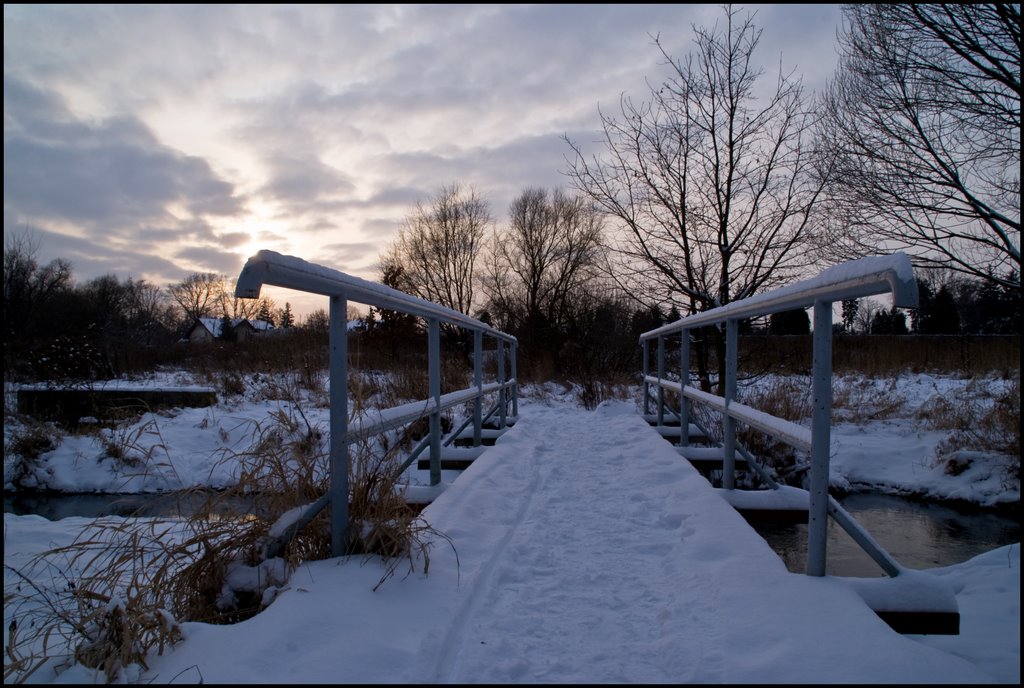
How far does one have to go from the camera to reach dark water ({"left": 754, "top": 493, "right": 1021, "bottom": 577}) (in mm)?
4586

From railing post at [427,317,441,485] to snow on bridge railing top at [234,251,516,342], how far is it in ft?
2.42

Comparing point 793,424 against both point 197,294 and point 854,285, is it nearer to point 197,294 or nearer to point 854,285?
point 854,285

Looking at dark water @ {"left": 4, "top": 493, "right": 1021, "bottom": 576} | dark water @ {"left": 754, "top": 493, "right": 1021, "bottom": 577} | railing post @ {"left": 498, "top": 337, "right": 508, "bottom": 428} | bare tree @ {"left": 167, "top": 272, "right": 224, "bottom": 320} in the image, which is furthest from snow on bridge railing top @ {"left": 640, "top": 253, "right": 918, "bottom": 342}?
bare tree @ {"left": 167, "top": 272, "right": 224, "bottom": 320}

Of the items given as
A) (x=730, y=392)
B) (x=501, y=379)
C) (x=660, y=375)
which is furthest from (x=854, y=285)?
(x=501, y=379)

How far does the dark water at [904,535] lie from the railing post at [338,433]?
12.2 feet

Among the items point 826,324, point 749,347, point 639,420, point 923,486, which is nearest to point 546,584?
point 826,324

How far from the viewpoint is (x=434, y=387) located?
141 inches

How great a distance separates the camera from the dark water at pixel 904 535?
4.59m

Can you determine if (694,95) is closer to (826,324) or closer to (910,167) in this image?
(910,167)

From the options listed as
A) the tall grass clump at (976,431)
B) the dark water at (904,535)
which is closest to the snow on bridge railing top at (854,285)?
the dark water at (904,535)

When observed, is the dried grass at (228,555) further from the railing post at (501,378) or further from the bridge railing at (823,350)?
the railing post at (501,378)

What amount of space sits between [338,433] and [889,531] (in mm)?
5834

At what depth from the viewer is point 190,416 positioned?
9.71 metres

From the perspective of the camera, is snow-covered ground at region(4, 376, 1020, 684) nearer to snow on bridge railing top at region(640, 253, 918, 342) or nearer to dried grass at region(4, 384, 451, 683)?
dried grass at region(4, 384, 451, 683)
